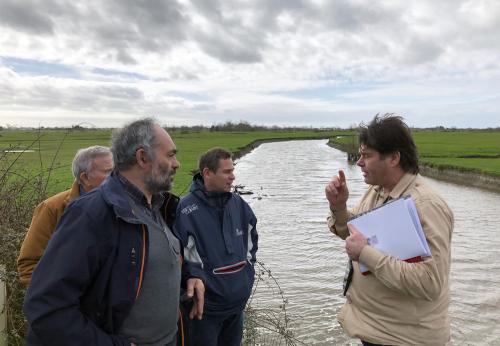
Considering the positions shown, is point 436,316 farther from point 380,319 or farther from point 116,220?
point 116,220

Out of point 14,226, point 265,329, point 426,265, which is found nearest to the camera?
point 426,265

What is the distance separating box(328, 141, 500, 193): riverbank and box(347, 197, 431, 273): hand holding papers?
25.9 meters

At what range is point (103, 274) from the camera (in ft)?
7.03

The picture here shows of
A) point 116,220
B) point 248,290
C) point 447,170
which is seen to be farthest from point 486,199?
point 116,220

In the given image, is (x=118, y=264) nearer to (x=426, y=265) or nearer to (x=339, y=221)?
(x=426, y=265)

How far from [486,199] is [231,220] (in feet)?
70.8

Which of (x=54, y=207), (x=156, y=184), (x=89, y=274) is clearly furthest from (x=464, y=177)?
(x=89, y=274)

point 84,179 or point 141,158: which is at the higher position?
point 141,158

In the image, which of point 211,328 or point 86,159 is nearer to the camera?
point 86,159

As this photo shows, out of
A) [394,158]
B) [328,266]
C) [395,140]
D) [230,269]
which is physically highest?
[395,140]

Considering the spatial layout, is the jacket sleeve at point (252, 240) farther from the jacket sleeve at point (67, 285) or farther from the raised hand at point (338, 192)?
the jacket sleeve at point (67, 285)

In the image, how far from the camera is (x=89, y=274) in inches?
82.0

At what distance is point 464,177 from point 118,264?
31.8 metres

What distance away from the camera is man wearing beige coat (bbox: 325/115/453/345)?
2.59m
